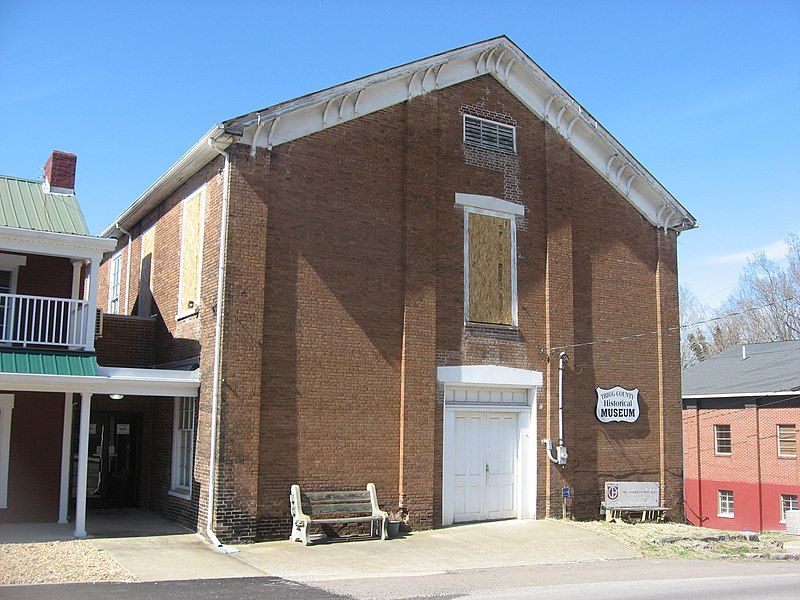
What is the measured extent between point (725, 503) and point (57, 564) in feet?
92.2

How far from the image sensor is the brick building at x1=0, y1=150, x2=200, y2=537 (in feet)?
46.0

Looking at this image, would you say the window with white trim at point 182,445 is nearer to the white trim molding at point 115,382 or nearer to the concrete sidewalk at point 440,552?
the white trim molding at point 115,382

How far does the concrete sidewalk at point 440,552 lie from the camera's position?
1234 centimetres

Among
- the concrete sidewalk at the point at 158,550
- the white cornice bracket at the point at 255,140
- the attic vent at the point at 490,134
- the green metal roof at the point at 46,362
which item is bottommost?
the concrete sidewalk at the point at 158,550

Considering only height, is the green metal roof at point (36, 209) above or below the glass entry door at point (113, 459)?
above

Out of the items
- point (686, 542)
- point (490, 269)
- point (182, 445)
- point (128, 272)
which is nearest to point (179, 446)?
point (182, 445)

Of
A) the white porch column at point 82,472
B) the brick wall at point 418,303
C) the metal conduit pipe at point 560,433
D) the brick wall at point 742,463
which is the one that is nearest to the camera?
the white porch column at point 82,472

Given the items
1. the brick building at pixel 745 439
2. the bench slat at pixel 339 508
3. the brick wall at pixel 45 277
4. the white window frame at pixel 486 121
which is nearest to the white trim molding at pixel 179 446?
the bench slat at pixel 339 508

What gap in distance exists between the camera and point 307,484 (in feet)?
48.6

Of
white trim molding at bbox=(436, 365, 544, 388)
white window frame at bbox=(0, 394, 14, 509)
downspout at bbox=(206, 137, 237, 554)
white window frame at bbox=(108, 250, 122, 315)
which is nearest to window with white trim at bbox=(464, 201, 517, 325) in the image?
white trim molding at bbox=(436, 365, 544, 388)

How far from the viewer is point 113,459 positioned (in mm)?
18281

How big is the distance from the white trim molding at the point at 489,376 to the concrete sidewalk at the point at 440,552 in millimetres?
2812

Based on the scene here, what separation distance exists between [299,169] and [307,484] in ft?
18.7

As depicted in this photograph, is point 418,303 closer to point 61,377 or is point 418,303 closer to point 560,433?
point 560,433
